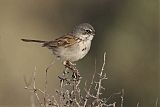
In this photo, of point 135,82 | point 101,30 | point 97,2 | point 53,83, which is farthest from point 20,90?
point 97,2

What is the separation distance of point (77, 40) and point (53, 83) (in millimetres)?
7129

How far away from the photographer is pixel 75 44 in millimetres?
7781

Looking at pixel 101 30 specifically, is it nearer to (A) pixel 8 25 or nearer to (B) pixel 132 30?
(B) pixel 132 30

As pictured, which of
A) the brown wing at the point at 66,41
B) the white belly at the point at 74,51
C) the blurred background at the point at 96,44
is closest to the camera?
the white belly at the point at 74,51

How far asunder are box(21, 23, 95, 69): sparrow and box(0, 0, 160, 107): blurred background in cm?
88

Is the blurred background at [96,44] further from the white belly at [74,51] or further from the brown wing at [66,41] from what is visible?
the white belly at [74,51]

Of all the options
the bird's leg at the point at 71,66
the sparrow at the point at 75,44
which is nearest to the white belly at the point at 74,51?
the sparrow at the point at 75,44

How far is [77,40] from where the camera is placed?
7836 millimetres

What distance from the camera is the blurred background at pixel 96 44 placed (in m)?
13.1

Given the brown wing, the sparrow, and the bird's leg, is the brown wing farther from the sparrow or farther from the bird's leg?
the bird's leg

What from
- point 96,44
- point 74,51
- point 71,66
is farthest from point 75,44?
point 96,44

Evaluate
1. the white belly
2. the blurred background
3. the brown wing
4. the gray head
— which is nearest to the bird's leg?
the white belly

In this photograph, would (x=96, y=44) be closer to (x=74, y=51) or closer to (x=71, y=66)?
(x=74, y=51)

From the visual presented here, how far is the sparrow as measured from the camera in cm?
768
